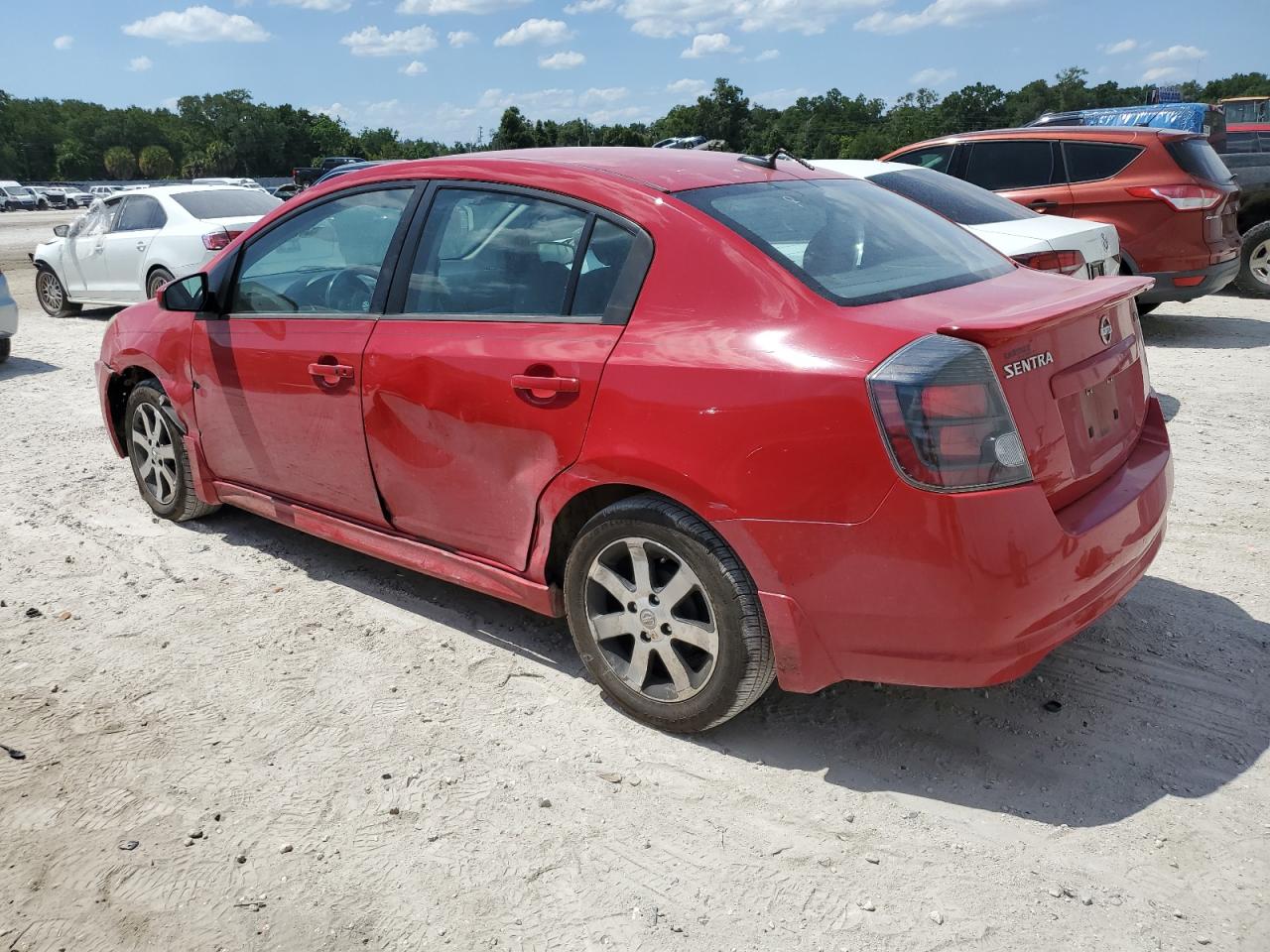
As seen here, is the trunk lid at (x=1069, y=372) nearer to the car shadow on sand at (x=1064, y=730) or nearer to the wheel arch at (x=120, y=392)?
the car shadow on sand at (x=1064, y=730)

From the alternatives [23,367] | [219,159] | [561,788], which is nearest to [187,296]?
[561,788]

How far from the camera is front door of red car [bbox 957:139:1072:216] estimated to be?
973cm

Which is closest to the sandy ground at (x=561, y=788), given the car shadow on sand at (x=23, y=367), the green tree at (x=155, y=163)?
the car shadow on sand at (x=23, y=367)

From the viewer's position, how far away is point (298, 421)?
429 centimetres

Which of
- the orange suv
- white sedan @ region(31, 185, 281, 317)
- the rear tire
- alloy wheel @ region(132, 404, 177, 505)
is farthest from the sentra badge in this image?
white sedan @ region(31, 185, 281, 317)

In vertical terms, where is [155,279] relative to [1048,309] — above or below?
below

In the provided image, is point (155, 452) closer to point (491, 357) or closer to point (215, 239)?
point (491, 357)

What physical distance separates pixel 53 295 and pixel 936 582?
1473cm

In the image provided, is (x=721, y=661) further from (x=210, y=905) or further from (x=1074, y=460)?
(x=210, y=905)

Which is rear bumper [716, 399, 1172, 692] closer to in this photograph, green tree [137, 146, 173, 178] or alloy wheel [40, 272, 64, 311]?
alloy wheel [40, 272, 64, 311]

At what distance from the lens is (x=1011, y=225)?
7.55 metres

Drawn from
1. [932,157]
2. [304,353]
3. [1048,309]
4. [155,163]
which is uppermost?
[155,163]

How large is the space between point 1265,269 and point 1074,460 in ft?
35.1

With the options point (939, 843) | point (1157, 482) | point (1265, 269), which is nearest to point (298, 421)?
point (939, 843)
